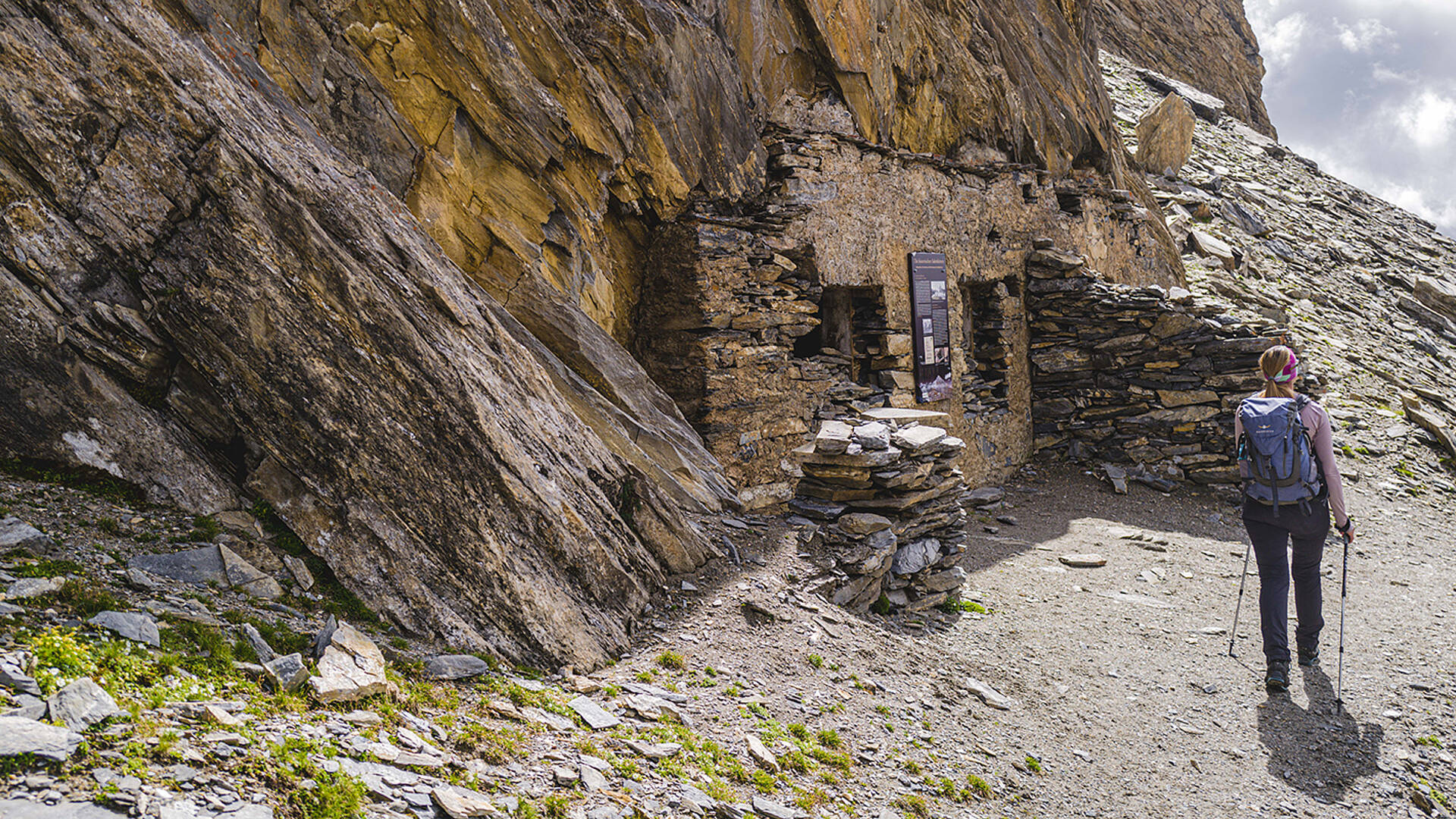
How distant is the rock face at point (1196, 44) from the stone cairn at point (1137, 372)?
27317mm

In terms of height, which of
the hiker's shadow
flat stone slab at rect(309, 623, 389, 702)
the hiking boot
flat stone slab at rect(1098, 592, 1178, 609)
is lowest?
the hiker's shadow

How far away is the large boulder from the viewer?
82.1ft

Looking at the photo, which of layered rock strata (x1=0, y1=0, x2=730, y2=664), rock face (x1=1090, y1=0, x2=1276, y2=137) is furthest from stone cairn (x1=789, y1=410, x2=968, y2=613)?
rock face (x1=1090, y1=0, x2=1276, y2=137)

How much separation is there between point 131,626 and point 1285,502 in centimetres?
703

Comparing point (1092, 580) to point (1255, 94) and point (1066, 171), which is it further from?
point (1255, 94)

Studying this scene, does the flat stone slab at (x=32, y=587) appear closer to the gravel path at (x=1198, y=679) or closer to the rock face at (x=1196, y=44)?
the gravel path at (x=1198, y=679)

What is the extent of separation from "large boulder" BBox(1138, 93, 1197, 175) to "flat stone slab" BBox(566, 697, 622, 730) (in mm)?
25985

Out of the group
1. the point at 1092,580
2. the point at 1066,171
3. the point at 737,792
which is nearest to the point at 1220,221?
the point at 1066,171

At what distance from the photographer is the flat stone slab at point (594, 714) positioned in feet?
13.3

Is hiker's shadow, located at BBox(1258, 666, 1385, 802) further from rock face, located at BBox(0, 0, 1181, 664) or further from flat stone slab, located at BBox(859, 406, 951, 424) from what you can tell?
rock face, located at BBox(0, 0, 1181, 664)

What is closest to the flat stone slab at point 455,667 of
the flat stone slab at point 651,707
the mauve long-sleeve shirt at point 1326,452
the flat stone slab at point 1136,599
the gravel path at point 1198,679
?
the flat stone slab at point 651,707

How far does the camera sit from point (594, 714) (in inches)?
162

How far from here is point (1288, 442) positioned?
243 inches

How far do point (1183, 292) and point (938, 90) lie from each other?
17.2ft
